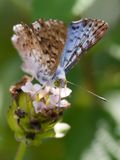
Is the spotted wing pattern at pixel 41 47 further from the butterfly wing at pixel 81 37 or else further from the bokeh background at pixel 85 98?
the bokeh background at pixel 85 98

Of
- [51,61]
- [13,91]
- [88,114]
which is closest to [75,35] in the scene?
[51,61]

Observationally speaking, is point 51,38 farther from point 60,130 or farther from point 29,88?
point 60,130

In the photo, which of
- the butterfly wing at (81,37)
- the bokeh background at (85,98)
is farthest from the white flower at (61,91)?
the bokeh background at (85,98)

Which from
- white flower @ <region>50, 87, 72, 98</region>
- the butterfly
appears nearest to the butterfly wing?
the butterfly

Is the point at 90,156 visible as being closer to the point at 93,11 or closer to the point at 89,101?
the point at 89,101

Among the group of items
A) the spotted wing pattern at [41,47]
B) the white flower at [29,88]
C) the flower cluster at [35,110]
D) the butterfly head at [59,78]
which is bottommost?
the flower cluster at [35,110]

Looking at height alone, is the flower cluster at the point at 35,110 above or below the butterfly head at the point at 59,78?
below

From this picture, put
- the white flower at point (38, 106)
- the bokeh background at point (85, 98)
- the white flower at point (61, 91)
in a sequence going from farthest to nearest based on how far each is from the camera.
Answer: the bokeh background at point (85, 98), the white flower at point (61, 91), the white flower at point (38, 106)
